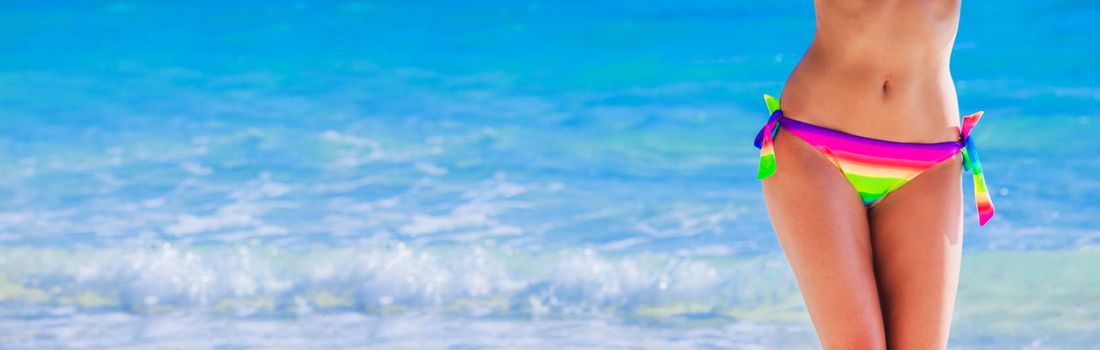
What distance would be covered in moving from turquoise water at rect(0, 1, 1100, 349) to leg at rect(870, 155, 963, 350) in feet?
6.51

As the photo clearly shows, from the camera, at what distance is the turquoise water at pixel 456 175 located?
536 centimetres

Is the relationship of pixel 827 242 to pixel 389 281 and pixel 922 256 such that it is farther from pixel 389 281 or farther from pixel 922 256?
pixel 389 281

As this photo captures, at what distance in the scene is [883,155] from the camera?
2936mm

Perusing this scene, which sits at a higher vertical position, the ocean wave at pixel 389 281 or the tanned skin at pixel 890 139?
the ocean wave at pixel 389 281

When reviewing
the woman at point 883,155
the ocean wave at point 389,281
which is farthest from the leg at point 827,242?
the ocean wave at point 389,281

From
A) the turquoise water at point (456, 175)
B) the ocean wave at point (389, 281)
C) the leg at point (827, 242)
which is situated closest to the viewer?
the leg at point (827, 242)

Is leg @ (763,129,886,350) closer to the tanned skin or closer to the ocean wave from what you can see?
the tanned skin

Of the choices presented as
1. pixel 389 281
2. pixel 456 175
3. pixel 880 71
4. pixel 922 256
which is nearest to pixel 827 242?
pixel 922 256

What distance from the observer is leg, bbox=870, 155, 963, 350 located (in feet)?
9.63

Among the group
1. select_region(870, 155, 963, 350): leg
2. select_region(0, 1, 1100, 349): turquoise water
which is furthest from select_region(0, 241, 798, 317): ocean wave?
select_region(870, 155, 963, 350): leg

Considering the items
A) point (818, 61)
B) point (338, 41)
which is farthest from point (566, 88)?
point (818, 61)

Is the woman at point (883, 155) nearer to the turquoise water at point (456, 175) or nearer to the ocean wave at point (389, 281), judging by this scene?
the turquoise water at point (456, 175)

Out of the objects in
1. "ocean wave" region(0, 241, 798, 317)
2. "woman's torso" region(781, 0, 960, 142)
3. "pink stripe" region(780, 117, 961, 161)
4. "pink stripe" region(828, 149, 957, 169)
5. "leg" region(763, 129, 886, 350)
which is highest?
"ocean wave" region(0, 241, 798, 317)

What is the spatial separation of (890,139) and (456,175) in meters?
4.76
